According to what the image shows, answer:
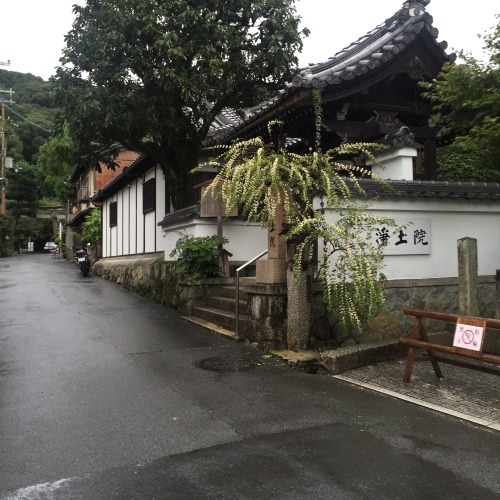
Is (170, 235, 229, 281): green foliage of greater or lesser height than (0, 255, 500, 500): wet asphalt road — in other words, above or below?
above

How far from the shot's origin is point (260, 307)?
7.54 meters

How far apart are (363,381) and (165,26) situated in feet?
29.9

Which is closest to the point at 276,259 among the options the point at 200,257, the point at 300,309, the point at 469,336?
the point at 300,309

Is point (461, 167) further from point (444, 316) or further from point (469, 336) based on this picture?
point (469, 336)

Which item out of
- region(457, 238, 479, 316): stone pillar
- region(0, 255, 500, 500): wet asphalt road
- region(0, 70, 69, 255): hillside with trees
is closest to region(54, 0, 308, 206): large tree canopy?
region(0, 255, 500, 500): wet asphalt road

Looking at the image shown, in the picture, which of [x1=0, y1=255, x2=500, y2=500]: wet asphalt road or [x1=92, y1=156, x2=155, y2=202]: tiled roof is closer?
[x1=0, y1=255, x2=500, y2=500]: wet asphalt road

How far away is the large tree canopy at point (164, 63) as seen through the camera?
415 inches

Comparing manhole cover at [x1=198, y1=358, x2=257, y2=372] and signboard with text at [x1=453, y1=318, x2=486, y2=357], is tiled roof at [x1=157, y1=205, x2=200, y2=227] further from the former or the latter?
signboard with text at [x1=453, y1=318, x2=486, y2=357]

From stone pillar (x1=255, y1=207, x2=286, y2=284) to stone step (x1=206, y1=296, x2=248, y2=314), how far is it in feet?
4.82

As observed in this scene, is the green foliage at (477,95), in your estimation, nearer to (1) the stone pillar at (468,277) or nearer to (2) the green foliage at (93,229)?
(1) the stone pillar at (468,277)

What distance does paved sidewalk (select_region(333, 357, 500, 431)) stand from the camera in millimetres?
5043

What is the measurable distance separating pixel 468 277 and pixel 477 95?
2911 mm

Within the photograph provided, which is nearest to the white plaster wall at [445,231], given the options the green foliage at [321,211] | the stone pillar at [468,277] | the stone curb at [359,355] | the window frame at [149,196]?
the green foliage at [321,211]

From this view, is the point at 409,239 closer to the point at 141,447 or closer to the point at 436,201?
the point at 436,201
